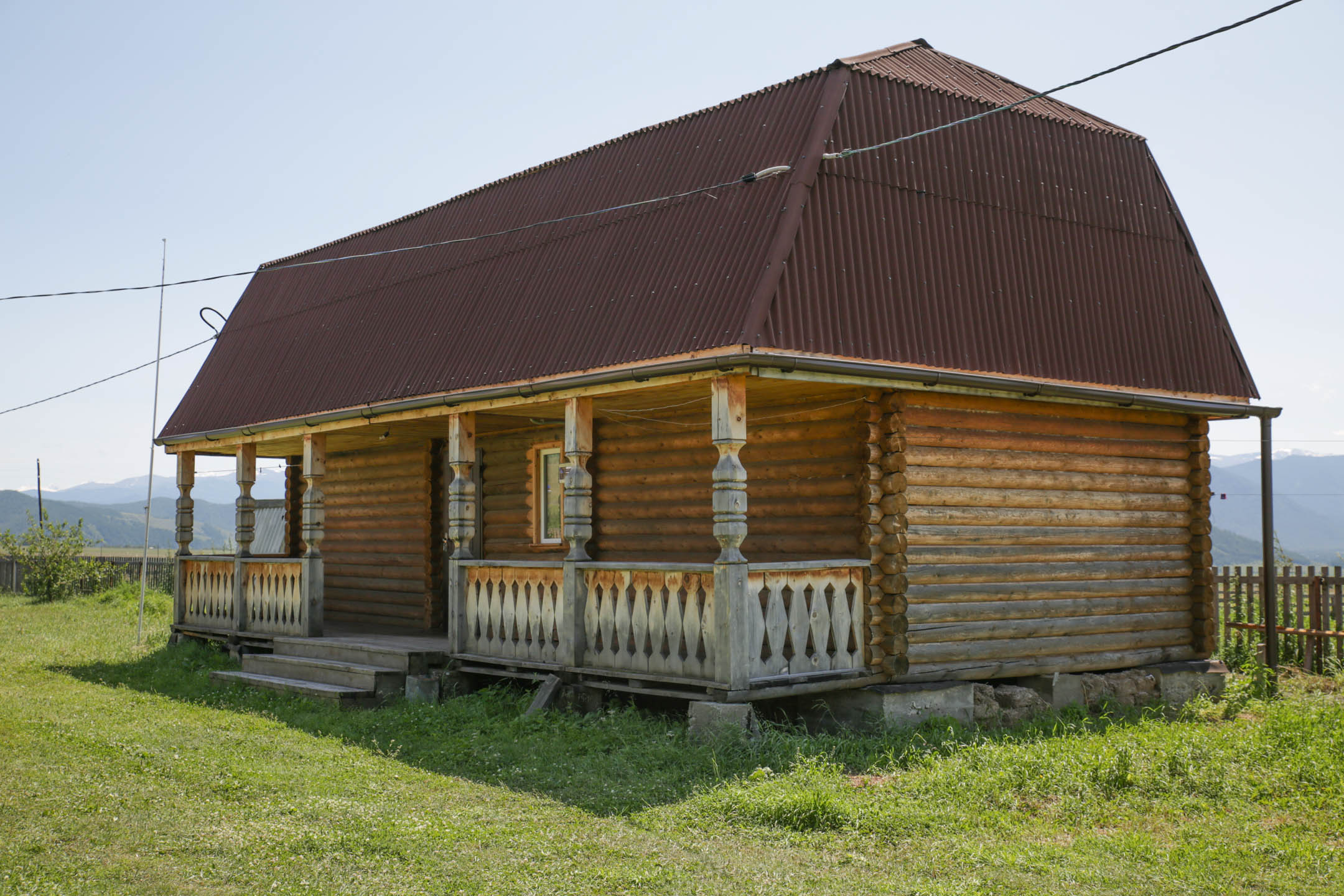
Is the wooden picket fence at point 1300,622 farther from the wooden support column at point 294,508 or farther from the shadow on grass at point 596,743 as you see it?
the wooden support column at point 294,508

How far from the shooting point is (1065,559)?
515 inches

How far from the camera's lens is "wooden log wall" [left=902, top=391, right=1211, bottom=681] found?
11875 millimetres

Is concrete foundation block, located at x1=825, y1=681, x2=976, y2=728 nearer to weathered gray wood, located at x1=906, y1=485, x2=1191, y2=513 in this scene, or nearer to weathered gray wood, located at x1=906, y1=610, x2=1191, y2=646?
weathered gray wood, located at x1=906, y1=610, x2=1191, y2=646

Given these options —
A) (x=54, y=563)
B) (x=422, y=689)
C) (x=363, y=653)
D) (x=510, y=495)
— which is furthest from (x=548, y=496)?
(x=54, y=563)

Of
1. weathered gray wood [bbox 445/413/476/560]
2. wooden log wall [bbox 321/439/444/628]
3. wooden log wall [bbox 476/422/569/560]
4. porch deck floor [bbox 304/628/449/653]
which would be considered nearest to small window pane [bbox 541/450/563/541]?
wooden log wall [bbox 476/422/569/560]

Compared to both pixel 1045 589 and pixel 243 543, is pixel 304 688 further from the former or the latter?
pixel 1045 589

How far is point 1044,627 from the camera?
1283 centimetres

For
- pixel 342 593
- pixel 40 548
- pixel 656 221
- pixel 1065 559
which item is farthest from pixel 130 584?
pixel 1065 559

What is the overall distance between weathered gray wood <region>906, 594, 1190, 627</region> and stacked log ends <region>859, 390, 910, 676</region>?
25 cm

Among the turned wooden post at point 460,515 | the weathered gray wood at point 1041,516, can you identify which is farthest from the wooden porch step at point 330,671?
the weathered gray wood at point 1041,516

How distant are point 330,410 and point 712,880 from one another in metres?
10.1

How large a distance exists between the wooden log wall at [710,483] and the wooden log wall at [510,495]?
1288 mm

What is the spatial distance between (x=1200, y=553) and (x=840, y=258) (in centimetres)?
606

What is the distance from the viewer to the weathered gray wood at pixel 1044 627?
1180 cm
